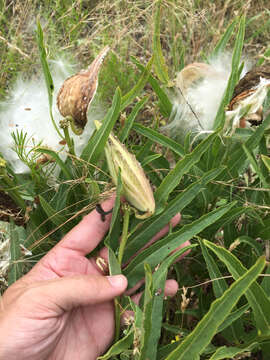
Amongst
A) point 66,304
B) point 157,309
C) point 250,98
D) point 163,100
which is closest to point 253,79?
point 250,98

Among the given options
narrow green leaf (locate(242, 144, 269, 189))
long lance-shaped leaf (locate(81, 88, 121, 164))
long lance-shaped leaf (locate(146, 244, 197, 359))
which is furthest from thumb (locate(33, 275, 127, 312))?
narrow green leaf (locate(242, 144, 269, 189))

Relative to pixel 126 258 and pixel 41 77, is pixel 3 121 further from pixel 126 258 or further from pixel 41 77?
pixel 126 258

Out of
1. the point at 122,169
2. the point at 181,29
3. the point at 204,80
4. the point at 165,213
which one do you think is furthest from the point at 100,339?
the point at 181,29

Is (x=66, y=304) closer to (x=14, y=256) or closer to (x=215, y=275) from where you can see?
(x=14, y=256)

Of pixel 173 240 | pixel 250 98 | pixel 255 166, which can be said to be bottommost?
pixel 173 240

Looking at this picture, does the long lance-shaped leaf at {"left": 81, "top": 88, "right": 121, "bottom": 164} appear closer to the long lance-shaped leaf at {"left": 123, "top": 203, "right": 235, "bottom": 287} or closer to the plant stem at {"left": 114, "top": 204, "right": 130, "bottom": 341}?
the plant stem at {"left": 114, "top": 204, "right": 130, "bottom": 341}
